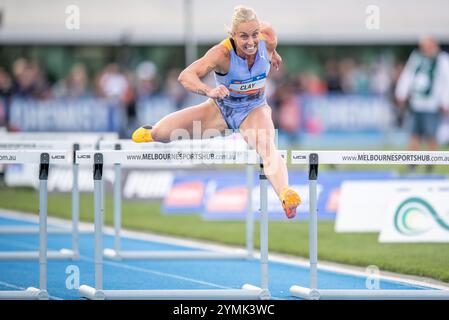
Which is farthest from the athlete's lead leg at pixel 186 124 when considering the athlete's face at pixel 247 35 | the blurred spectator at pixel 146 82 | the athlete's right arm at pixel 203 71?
the blurred spectator at pixel 146 82

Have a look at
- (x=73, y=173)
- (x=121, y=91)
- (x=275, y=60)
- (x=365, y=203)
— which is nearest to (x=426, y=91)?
(x=365, y=203)

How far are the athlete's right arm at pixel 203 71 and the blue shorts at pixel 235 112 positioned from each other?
0.47 meters

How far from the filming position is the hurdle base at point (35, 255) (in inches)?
466

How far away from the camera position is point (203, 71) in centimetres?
888

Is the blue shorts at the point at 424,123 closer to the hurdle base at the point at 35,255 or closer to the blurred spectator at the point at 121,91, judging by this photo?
the blurred spectator at the point at 121,91

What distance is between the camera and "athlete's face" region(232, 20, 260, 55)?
8.89 m

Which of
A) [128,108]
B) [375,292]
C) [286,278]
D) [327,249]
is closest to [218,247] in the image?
[327,249]

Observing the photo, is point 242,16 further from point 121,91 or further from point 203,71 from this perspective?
point 121,91

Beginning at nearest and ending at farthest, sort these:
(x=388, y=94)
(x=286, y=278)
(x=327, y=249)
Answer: (x=286, y=278)
(x=327, y=249)
(x=388, y=94)

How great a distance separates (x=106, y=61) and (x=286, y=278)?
2284cm

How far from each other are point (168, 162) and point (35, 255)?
12.0ft

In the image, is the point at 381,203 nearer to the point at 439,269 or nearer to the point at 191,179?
the point at 439,269

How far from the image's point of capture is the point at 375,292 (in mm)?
9133
